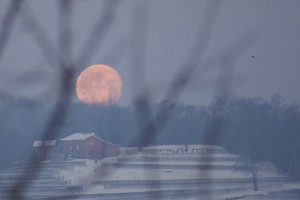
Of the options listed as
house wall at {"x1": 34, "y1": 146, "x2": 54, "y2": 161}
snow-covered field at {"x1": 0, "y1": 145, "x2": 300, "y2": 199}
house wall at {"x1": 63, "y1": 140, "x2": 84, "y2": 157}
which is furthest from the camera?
house wall at {"x1": 63, "y1": 140, "x2": 84, "y2": 157}

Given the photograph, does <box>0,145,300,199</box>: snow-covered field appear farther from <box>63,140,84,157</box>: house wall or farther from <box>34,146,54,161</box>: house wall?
<box>63,140,84,157</box>: house wall

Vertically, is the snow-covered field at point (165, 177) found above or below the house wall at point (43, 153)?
below

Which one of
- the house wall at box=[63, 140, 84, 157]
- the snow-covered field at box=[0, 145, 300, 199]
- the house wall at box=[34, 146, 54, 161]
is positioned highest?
the house wall at box=[63, 140, 84, 157]

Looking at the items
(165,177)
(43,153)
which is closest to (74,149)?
(165,177)

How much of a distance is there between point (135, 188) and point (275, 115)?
665 cm

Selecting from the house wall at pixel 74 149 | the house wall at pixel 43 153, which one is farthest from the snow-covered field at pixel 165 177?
the house wall at pixel 74 149

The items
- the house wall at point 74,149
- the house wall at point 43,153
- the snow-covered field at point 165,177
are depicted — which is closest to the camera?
the house wall at point 43,153

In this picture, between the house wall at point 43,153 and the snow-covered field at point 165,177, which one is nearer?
the house wall at point 43,153

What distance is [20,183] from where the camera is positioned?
0.92 metres

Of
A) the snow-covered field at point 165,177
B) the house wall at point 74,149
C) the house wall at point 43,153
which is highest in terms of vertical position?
the house wall at point 74,149

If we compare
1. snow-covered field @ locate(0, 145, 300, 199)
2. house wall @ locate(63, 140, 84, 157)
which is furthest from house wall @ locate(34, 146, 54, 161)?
house wall @ locate(63, 140, 84, 157)

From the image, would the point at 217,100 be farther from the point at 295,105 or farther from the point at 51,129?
the point at 295,105

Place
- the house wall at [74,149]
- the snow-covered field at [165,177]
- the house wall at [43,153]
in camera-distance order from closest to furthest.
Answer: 1. the house wall at [43,153]
2. the snow-covered field at [165,177]
3. the house wall at [74,149]

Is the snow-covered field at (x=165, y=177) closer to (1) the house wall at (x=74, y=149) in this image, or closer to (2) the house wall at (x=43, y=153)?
(2) the house wall at (x=43, y=153)
